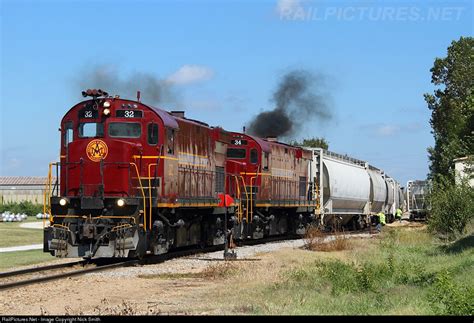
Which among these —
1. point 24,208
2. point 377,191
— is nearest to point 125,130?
point 377,191

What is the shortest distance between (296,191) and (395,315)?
25.4 metres

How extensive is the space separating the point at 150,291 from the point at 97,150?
647 cm

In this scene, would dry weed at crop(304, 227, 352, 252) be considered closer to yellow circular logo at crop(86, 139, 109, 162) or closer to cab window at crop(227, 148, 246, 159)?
cab window at crop(227, 148, 246, 159)

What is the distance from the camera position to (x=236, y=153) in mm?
30359

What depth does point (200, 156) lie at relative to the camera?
24594 millimetres

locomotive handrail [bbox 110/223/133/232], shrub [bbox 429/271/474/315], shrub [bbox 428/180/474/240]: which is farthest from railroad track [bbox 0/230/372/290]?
shrub [bbox 428/180/474/240]

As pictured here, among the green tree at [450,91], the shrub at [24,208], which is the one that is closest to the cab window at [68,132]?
the green tree at [450,91]

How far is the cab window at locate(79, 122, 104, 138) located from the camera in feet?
68.4

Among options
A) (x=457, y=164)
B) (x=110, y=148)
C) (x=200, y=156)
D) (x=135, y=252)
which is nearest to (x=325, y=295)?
(x=135, y=252)

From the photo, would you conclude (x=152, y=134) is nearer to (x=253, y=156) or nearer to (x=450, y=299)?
(x=253, y=156)

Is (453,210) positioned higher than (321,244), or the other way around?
(453,210)

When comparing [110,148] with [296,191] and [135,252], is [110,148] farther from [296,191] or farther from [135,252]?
[296,191]

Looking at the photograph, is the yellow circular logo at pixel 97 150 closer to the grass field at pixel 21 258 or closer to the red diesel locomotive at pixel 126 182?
the red diesel locomotive at pixel 126 182

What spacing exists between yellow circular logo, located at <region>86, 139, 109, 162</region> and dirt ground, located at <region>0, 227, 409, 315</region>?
10.5ft
